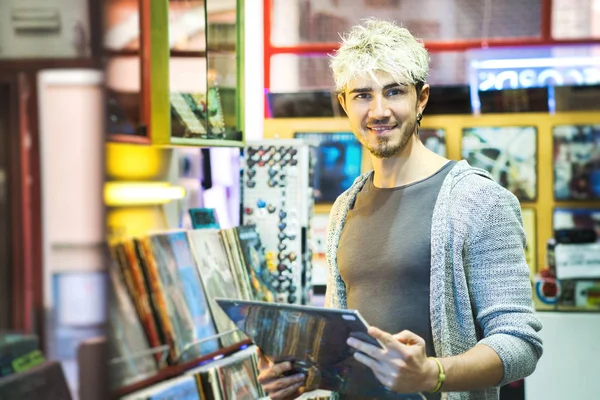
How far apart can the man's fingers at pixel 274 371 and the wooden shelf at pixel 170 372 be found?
39 centimetres

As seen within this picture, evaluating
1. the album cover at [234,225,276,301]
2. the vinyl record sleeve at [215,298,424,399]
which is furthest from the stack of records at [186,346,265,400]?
the vinyl record sleeve at [215,298,424,399]

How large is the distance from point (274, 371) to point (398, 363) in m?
0.46

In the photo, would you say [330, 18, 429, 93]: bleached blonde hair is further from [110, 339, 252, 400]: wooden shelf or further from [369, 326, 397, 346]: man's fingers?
[110, 339, 252, 400]: wooden shelf

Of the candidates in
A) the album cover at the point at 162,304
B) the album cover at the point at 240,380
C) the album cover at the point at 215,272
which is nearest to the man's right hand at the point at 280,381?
the album cover at the point at 162,304

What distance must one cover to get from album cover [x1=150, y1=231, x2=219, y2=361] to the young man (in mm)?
650

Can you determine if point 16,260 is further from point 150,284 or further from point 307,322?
point 307,322

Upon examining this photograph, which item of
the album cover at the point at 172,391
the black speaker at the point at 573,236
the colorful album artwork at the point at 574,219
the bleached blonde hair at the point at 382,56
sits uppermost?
the bleached blonde hair at the point at 382,56

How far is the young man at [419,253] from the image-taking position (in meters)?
1.82

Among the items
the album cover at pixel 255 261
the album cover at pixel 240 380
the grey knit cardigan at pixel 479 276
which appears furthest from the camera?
the album cover at pixel 255 261

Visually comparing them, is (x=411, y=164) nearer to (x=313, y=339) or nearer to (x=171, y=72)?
(x=313, y=339)

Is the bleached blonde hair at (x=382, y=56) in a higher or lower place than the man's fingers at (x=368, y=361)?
higher

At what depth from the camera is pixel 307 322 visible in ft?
5.84

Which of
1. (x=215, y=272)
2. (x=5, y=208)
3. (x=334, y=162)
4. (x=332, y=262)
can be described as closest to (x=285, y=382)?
(x=332, y=262)

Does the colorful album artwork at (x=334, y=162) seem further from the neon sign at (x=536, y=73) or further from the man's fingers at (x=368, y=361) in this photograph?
the man's fingers at (x=368, y=361)
